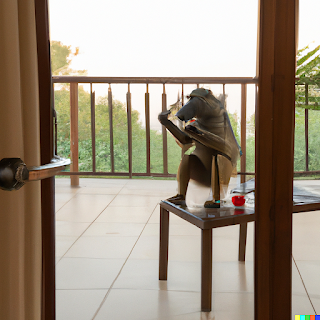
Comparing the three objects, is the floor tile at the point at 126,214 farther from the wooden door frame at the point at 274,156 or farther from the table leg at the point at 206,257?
the wooden door frame at the point at 274,156

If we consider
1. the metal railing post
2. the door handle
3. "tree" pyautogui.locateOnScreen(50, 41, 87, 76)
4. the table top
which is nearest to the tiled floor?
the table top

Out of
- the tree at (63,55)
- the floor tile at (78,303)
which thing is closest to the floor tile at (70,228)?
the floor tile at (78,303)

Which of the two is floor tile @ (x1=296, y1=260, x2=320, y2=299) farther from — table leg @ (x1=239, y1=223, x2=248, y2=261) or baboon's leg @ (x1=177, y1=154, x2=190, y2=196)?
baboon's leg @ (x1=177, y1=154, x2=190, y2=196)

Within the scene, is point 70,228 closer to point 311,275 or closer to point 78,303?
point 78,303

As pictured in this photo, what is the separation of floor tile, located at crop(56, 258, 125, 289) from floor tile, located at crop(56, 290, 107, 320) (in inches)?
1.7

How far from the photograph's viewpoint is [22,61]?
1.92ft

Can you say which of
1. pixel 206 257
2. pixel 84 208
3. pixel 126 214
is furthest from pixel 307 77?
pixel 84 208

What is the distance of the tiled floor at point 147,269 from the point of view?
42.3 inches

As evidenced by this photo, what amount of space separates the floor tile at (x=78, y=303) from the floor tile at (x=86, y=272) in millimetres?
44

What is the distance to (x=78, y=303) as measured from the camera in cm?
111

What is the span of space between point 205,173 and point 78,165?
1.98 meters

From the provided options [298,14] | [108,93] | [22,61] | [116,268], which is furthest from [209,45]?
[22,61]

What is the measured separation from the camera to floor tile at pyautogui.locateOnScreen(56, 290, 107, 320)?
1039mm

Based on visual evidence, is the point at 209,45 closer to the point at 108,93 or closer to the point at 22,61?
the point at 108,93
